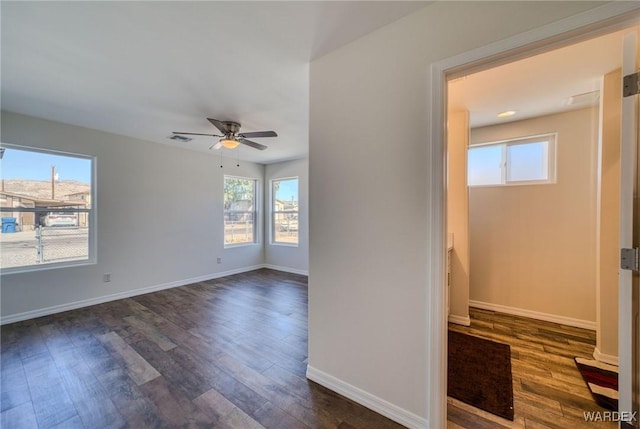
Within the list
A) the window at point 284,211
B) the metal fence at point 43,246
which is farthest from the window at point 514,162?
the metal fence at point 43,246

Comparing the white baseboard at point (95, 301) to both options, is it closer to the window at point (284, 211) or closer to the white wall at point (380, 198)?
the window at point (284, 211)

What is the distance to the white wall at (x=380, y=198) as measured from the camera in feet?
4.71

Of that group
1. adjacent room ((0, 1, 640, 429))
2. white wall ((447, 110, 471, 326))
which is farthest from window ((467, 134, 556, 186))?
white wall ((447, 110, 471, 326))

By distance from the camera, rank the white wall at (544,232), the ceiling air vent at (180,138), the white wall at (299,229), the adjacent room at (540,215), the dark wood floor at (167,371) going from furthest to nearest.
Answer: the white wall at (299,229) < the ceiling air vent at (180,138) < the white wall at (544,232) < the adjacent room at (540,215) < the dark wood floor at (167,371)

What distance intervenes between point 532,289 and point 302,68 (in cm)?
375

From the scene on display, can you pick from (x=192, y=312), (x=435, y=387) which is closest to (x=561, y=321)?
(x=435, y=387)

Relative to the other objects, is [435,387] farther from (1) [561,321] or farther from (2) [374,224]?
(1) [561,321]

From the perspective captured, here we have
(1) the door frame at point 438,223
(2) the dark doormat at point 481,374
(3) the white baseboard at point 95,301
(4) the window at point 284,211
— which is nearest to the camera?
(1) the door frame at point 438,223

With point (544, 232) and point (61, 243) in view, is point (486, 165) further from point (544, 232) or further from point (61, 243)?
point (61, 243)

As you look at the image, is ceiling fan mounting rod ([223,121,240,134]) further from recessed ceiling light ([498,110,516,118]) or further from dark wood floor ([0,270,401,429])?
recessed ceiling light ([498,110,516,118])

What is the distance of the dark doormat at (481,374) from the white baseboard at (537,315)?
3.29 feet

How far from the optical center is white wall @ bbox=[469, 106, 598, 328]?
9.29 feet

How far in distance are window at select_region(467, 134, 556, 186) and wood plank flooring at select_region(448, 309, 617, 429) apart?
179cm

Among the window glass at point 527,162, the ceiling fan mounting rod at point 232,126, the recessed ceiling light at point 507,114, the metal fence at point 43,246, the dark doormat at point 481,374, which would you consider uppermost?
the recessed ceiling light at point 507,114
